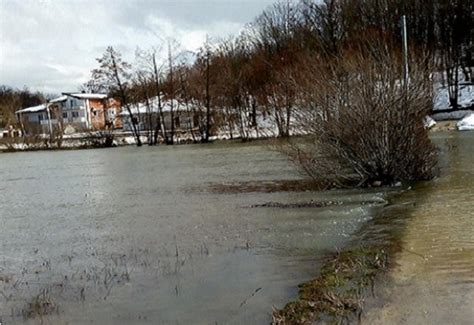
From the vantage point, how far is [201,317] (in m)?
Result: 5.96

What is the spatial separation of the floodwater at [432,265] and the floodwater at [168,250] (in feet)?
1.65

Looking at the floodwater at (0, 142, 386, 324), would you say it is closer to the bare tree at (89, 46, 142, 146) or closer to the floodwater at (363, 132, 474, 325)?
the floodwater at (363, 132, 474, 325)

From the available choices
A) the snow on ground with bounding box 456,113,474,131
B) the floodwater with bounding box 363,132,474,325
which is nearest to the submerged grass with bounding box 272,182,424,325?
the floodwater with bounding box 363,132,474,325

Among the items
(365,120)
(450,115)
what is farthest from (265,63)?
(365,120)

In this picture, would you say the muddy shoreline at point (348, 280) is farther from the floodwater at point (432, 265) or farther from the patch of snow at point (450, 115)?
the patch of snow at point (450, 115)

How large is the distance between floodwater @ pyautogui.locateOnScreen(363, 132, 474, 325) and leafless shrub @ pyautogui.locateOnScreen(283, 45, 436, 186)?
70.9 inches

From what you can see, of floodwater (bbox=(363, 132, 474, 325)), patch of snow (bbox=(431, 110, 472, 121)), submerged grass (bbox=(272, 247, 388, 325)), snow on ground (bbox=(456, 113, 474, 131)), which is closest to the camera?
floodwater (bbox=(363, 132, 474, 325))

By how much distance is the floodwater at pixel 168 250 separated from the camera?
650 cm

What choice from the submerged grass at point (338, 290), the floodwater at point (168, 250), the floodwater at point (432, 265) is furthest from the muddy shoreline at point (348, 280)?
the floodwater at point (168, 250)

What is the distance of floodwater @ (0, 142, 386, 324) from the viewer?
6500 mm

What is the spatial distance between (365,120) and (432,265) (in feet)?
23.0

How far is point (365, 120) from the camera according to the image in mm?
13305

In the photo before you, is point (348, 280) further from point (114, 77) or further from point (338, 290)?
point (114, 77)

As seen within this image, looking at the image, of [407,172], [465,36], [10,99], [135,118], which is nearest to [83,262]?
[407,172]
